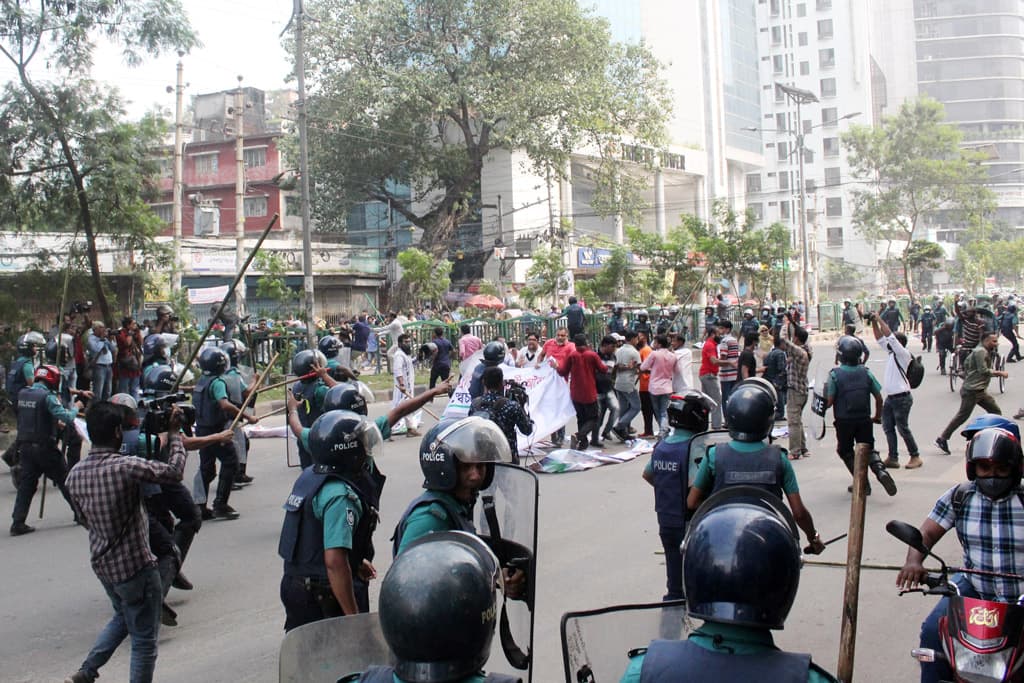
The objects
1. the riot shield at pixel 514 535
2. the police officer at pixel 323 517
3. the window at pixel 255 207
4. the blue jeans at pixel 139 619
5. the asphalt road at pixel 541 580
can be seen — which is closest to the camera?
the riot shield at pixel 514 535

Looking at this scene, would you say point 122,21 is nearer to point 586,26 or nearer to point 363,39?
point 363,39

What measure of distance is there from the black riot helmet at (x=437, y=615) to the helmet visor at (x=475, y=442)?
1.33 m

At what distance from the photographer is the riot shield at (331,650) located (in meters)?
2.78

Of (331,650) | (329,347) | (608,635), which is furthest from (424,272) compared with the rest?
(608,635)

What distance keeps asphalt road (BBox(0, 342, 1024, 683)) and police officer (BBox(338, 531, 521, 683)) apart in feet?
2.67

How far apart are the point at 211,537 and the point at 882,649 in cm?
A: 587

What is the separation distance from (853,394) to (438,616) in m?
7.98

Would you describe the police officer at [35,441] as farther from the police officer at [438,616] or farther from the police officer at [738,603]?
the police officer at [738,603]

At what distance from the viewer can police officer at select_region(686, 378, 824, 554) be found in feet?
15.8

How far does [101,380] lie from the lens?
15.7 m

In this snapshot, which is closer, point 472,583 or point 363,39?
point 472,583

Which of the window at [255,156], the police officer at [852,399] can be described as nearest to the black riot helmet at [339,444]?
the police officer at [852,399]

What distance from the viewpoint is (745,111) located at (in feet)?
233

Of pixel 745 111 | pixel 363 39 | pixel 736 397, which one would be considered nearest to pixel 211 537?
pixel 736 397
